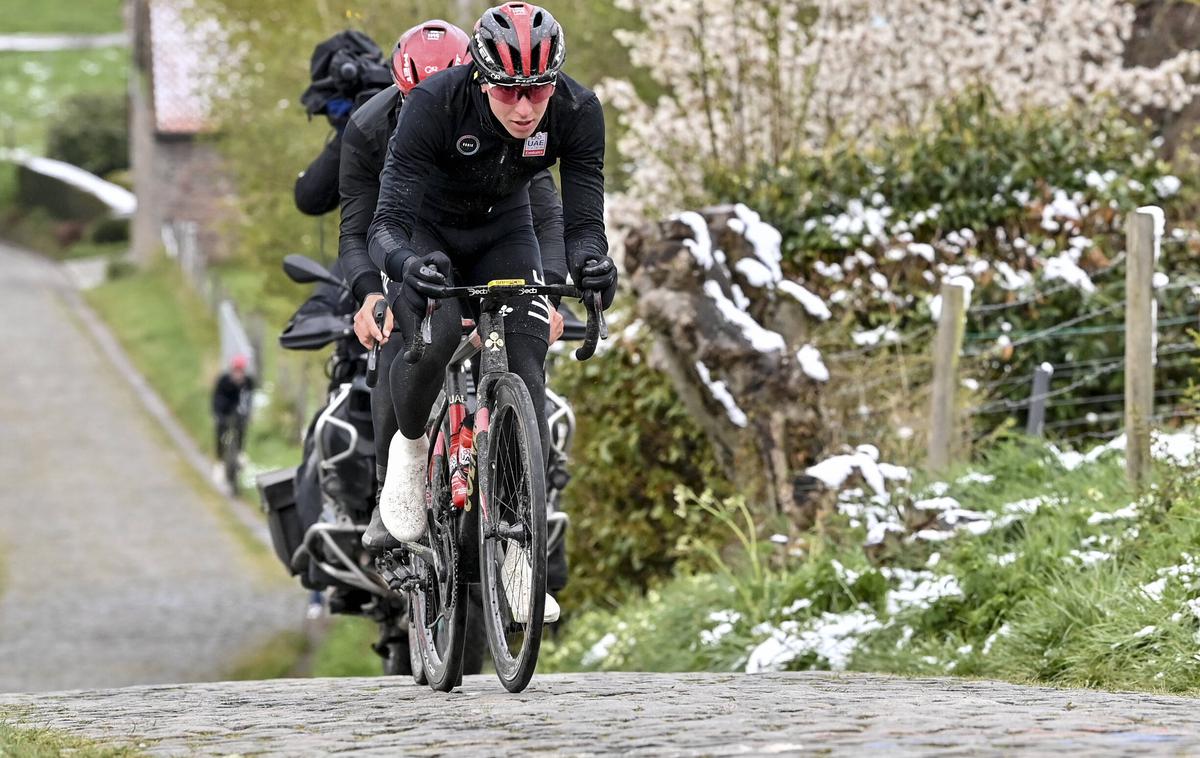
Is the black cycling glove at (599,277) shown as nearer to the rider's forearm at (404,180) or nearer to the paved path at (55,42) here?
the rider's forearm at (404,180)

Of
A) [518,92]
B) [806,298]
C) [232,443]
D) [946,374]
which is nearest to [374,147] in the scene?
[518,92]

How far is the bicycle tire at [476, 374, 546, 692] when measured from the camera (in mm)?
6180

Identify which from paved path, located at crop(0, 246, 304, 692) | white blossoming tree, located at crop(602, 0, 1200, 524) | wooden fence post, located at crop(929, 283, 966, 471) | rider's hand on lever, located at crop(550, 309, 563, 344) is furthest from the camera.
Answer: paved path, located at crop(0, 246, 304, 692)

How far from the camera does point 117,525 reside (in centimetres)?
2573

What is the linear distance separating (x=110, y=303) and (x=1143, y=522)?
41068 mm

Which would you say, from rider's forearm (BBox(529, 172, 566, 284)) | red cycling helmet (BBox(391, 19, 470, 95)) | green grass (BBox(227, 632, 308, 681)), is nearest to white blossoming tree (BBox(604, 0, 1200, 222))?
green grass (BBox(227, 632, 308, 681))

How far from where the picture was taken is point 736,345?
10.8m

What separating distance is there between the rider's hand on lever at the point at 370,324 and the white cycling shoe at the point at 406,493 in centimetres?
41

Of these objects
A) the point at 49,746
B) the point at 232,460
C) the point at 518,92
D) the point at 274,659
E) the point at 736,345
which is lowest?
the point at 274,659

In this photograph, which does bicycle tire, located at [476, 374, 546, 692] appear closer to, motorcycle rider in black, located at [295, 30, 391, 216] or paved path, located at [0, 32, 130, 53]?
motorcycle rider in black, located at [295, 30, 391, 216]

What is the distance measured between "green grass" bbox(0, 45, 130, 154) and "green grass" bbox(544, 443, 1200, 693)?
69.2 metres

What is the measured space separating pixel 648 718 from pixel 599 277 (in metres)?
1.55

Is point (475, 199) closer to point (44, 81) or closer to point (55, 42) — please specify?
point (44, 81)

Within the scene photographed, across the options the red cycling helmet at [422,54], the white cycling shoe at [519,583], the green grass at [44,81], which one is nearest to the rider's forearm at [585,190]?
the white cycling shoe at [519,583]
